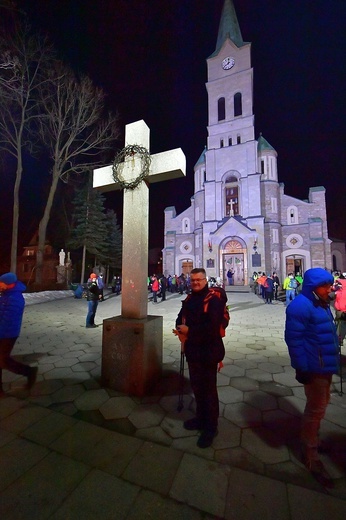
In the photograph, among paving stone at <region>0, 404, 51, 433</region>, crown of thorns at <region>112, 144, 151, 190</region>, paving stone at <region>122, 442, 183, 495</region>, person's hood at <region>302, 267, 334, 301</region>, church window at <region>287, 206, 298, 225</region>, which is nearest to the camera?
paving stone at <region>122, 442, 183, 495</region>

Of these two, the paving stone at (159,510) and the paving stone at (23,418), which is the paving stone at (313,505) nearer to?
the paving stone at (159,510)

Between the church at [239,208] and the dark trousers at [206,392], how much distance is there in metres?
24.4

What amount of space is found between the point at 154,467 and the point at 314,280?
2.13m

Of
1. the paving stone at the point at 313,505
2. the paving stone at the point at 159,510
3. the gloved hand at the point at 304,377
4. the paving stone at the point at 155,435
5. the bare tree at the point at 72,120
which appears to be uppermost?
the bare tree at the point at 72,120

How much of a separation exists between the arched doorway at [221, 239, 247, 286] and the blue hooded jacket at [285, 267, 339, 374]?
977 inches

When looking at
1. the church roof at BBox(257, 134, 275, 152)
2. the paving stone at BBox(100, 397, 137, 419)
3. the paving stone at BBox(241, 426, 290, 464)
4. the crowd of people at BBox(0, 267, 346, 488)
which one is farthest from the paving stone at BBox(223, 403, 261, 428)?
the church roof at BBox(257, 134, 275, 152)

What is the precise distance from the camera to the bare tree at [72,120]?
1549cm

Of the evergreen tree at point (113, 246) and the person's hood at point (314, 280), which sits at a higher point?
the evergreen tree at point (113, 246)

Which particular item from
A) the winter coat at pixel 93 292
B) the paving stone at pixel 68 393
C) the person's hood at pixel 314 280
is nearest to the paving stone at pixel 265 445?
the person's hood at pixel 314 280

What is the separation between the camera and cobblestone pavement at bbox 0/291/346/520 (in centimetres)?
161

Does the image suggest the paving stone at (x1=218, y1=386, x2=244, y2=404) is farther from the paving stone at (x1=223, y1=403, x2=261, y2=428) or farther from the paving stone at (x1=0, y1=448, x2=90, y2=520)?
the paving stone at (x1=0, y1=448, x2=90, y2=520)

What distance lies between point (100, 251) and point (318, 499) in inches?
1132

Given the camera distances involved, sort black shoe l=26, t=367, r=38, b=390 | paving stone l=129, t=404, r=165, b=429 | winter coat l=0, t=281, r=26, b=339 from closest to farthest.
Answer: paving stone l=129, t=404, r=165, b=429
winter coat l=0, t=281, r=26, b=339
black shoe l=26, t=367, r=38, b=390

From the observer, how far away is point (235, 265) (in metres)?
27.0
